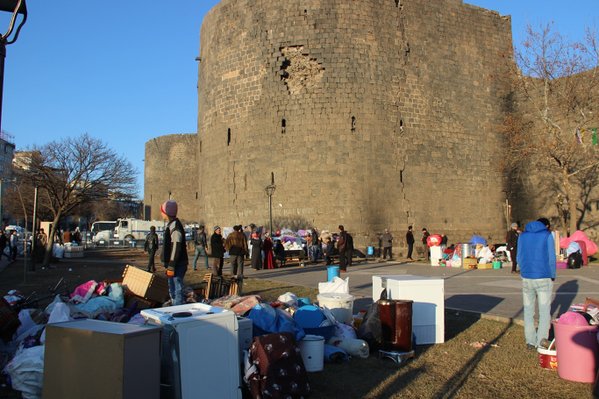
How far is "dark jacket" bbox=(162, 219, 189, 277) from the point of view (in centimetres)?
714

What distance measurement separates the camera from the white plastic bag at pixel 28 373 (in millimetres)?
4438

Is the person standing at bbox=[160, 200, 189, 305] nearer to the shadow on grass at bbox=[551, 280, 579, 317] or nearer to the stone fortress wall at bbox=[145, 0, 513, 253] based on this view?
the shadow on grass at bbox=[551, 280, 579, 317]

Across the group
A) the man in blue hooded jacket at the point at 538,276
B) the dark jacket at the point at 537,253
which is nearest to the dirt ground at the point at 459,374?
the man in blue hooded jacket at the point at 538,276

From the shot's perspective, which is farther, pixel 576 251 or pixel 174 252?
pixel 576 251

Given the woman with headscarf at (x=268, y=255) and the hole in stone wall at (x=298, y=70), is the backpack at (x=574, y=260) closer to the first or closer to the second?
the woman with headscarf at (x=268, y=255)

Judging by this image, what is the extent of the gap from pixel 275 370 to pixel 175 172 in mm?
41796

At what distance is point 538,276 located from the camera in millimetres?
6148

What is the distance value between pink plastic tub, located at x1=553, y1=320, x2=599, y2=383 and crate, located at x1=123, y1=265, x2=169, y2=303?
200 inches

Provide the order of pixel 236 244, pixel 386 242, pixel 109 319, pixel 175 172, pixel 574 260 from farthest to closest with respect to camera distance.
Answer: pixel 175 172, pixel 386 242, pixel 574 260, pixel 236 244, pixel 109 319

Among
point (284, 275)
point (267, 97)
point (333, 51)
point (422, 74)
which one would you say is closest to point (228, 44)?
point (267, 97)

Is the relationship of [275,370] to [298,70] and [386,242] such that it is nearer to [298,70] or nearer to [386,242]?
[386,242]

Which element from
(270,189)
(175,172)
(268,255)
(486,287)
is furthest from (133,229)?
(486,287)

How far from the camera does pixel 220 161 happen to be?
25625 mm

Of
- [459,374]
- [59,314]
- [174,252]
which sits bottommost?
[459,374]
